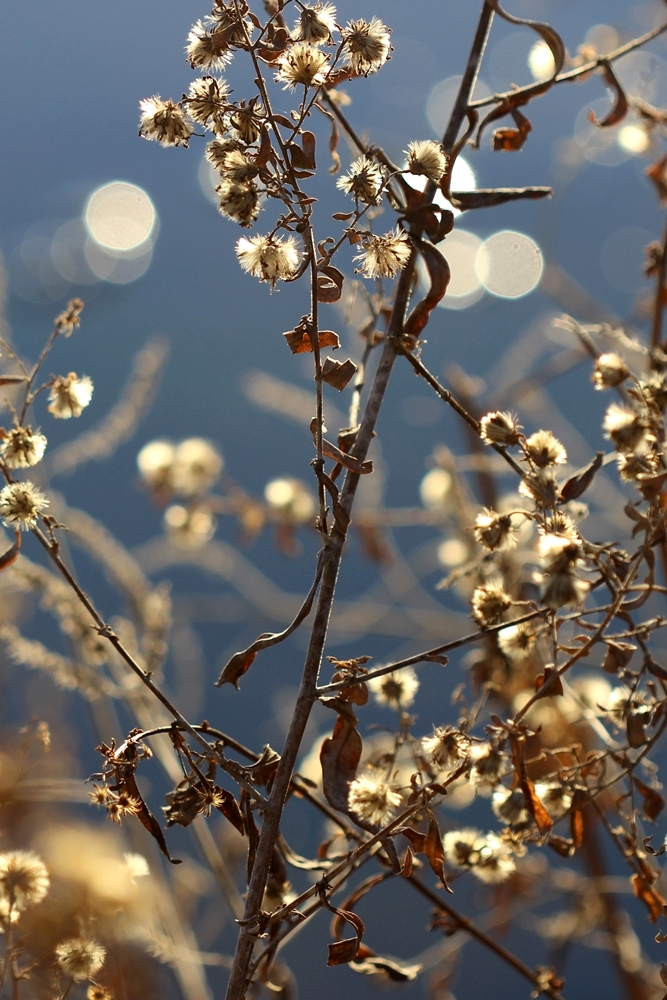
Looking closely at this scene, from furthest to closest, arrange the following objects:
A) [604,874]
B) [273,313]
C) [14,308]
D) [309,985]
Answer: [273,313], [14,308], [309,985], [604,874]

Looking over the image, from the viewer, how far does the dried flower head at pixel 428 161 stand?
36 cm

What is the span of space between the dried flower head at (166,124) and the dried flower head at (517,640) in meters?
0.27

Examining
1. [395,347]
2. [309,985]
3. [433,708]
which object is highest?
[433,708]

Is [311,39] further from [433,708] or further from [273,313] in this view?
[273,313]

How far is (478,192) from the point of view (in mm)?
412

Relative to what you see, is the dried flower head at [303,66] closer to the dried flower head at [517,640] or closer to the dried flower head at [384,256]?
the dried flower head at [384,256]

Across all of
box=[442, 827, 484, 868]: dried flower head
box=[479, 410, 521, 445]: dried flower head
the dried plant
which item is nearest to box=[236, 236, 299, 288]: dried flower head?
the dried plant

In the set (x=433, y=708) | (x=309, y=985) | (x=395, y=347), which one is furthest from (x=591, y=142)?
(x=309, y=985)

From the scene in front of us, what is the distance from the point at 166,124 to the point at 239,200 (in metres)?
0.05

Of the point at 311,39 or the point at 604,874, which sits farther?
the point at 604,874

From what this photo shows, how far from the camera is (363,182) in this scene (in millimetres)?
358

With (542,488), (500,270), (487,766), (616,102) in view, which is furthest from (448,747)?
(500,270)

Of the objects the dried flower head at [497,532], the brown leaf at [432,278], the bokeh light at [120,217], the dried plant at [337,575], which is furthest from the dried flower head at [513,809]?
the bokeh light at [120,217]

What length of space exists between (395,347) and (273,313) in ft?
9.00
